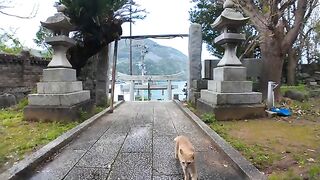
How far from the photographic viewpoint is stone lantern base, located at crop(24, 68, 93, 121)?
6.98 meters

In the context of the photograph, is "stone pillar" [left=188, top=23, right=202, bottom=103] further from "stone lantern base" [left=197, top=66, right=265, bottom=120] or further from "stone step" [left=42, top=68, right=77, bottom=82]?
"stone step" [left=42, top=68, right=77, bottom=82]

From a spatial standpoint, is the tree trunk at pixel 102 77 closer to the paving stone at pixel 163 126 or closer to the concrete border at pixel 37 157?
the paving stone at pixel 163 126

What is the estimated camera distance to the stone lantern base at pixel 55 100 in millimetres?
6977

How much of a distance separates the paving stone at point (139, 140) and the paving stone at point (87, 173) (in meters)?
0.95

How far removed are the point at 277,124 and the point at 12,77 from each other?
28.3 feet

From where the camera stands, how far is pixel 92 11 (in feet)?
27.8

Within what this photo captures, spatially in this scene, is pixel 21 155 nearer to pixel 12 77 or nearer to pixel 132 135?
pixel 132 135

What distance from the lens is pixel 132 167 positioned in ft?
12.9

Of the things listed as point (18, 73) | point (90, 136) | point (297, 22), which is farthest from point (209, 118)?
point (18, 73)

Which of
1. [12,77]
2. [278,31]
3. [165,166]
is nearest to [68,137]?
[165,166]

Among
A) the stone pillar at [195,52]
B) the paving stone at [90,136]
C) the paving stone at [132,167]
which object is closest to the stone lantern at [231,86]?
the paving stone at [90,136]

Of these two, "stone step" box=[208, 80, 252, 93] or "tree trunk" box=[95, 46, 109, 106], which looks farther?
"tree trunk" box=[95, 46, 109, 106]

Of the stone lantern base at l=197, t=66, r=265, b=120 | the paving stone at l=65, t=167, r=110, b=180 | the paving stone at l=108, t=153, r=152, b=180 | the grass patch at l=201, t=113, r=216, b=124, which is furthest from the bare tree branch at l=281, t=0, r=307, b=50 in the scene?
the paving stone at l=65, t=167, r=110, b=180

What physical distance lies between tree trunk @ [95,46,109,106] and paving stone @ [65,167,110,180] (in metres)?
7.20
